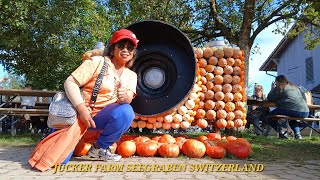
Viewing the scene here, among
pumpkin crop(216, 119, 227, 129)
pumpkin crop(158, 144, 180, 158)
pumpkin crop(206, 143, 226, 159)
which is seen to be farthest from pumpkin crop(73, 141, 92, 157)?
pumpkin crop(216, 119, 227, 129)

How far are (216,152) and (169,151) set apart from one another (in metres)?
0.61

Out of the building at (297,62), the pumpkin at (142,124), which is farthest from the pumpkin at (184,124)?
the building at (297,62)

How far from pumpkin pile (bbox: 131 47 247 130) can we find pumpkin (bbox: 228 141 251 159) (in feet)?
3.42

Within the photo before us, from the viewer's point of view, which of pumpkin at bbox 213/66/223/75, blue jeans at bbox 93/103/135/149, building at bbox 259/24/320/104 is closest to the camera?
blue jeans at bbox 93/103/135/149

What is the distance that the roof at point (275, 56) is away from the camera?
27272mm

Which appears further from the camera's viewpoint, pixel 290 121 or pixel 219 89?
pixel 290 121

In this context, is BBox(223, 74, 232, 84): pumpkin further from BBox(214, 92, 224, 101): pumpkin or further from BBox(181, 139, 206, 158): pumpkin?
BBox(181, 139, 206, 158): pumpkin

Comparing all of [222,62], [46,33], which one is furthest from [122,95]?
[46,33]

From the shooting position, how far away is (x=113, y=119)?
12.5 ft

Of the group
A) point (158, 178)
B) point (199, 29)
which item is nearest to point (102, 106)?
point (158, 178)

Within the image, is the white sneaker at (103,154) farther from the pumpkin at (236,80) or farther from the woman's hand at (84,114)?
the pumpkin at (236,80)

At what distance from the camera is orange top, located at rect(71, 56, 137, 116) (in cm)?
367

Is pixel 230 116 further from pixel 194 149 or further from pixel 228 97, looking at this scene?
pixel 194 149

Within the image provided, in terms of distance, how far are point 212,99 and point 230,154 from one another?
1.32 metres
